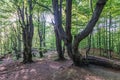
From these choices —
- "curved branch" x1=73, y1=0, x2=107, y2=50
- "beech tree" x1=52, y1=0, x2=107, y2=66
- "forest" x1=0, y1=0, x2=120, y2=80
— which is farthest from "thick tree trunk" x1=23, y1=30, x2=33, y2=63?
"curved branch" x1=73, y1=0, x2=107, y2=50

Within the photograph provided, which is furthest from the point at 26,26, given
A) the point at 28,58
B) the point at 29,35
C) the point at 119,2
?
the point at 119,2

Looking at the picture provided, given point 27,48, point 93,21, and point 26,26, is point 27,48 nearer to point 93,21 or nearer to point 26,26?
point 26,26

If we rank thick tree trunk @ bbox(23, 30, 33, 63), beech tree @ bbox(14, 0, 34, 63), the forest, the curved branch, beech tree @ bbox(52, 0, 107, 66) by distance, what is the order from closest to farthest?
the curved branch < beech tree @ bbox(52, 0, 107, 66) < the forest < beech tree @ bbox(14, 0, 34, 63) < thick tree trunk @ bbox(23, 30, 33, 63)

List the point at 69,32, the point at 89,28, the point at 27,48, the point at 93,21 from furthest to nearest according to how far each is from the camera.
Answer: the point at 27,48 → the point at 69,32 → the point at 89,28 → the point at 93,21

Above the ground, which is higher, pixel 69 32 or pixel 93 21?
pixel 93 21

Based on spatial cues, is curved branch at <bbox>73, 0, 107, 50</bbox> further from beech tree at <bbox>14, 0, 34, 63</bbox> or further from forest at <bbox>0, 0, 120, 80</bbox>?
beech tree at <bbox>14, 0, 34, 63</bbox>

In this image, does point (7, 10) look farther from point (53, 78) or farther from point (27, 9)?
point (53, 78)

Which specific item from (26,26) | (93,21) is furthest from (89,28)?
(26,26)

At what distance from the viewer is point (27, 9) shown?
14250mm

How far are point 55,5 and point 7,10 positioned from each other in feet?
24.4

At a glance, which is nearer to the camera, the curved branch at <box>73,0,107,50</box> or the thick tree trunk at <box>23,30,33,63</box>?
the curved branch at <box>73,0,107,50</box>

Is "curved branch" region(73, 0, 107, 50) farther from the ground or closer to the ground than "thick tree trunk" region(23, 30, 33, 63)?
farther from the ground

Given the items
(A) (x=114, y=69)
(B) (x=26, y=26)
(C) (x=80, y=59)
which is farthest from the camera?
(B) (x=26, y=26)

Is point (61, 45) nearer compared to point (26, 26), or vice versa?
point (26, 26)
